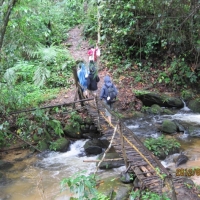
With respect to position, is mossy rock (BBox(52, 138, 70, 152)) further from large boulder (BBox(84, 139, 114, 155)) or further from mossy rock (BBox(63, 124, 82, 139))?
large boulder (BBox(84, 139, 114, 155))

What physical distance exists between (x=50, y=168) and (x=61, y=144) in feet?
3.72

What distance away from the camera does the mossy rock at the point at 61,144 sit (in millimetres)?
9266

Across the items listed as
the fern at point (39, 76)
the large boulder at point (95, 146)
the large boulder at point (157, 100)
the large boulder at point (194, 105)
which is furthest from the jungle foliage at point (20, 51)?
the large boulder at point (194, 105)

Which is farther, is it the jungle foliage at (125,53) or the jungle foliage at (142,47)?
the jungle foliage at (142,47)

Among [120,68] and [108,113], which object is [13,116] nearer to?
[108,113]

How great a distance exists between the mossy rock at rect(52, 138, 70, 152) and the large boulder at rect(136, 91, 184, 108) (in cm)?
436

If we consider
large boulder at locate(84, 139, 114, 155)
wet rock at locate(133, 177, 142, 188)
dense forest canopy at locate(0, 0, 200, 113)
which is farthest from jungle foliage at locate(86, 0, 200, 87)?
wet rock at locate(133, 177, 142, 188)

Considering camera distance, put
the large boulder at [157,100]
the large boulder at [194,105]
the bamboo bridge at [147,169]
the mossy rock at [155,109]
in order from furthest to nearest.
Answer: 1. the large boulder at [157,100]
2. the large boulder at [194,105]
3. the mossy rock at [155,109]
4. the bamboo bridge at [147,169]

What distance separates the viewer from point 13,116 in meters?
9.92

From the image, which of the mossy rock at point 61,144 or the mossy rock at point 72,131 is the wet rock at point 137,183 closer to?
the mossy rock at point 61,144

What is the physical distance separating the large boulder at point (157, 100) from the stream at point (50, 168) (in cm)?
216

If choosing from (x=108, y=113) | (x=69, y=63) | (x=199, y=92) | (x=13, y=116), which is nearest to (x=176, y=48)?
(x=199, y=92)

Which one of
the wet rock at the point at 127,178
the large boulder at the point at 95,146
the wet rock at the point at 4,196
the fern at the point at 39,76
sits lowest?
the wet rock at the point at 4,196

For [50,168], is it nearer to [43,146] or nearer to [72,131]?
[43,146]
